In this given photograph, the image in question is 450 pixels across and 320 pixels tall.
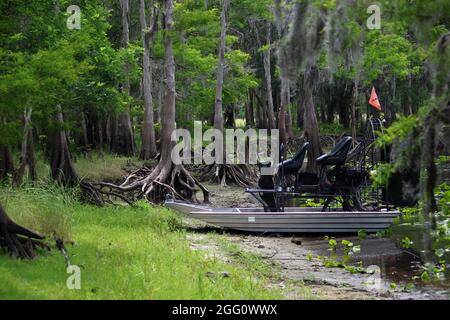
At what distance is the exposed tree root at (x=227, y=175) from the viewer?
25.5 metres

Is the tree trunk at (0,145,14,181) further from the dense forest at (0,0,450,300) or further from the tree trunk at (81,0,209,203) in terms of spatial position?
the tree trunk at (81,0,209,203)

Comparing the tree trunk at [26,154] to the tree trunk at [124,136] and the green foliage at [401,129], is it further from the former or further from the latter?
the tree trunk at [124,136]

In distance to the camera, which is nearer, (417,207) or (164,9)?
(417,207)

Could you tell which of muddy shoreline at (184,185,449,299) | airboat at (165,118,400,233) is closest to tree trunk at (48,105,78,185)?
muddy shoreline at (184,185,449,299)

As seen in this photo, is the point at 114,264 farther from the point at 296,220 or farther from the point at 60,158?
the point at 60,158

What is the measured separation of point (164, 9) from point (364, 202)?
9.80m

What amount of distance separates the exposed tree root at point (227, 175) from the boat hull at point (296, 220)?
9318 millimetres

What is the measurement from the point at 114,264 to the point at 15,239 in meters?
1.38

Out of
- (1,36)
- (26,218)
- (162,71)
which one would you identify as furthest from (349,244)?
(162,71)

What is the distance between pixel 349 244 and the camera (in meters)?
14.2

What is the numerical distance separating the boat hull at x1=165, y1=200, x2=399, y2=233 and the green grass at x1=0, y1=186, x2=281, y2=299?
3.28 ft

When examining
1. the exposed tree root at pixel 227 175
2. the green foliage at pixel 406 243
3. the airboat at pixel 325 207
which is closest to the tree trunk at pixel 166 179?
the airboat at pixel 325 207

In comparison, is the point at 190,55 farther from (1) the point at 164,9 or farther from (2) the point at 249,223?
(2) the point at 249,223

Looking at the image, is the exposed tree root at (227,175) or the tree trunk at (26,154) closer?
the tree trunk at (26,154)
